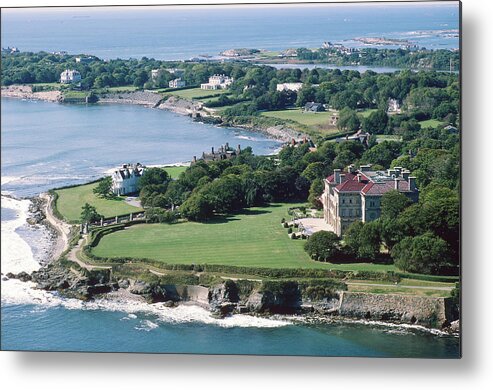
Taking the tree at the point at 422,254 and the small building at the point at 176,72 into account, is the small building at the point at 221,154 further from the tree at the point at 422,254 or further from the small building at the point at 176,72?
the tree at the point at 422,254

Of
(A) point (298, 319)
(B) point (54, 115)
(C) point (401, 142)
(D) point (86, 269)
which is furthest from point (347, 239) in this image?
(B) point (54, 115)

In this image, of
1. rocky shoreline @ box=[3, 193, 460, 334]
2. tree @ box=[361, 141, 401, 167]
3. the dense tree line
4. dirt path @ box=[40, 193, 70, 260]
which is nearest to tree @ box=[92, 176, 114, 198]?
dirt path @ box=[40, 193, 70, 260]

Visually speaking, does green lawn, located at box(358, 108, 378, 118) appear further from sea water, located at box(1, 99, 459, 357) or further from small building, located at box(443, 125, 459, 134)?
sea water, located at box(1, 99, 459, 357)

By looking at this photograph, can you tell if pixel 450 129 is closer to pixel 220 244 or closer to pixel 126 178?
pixel 126 178

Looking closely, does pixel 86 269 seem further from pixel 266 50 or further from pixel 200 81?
pixel 200 81

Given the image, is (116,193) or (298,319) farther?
(116,193)

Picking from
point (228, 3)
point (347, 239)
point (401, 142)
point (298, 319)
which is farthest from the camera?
point (401, 142)

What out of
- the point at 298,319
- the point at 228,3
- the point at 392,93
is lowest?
the point at 298,319
